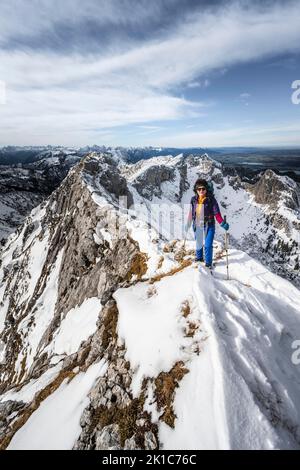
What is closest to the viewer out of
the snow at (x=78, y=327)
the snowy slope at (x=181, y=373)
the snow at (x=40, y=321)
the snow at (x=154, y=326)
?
the snowy slope at (x=181, y=373)

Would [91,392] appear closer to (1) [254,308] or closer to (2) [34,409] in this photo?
(2) [34,409]

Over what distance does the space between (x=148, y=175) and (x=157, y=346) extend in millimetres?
168908

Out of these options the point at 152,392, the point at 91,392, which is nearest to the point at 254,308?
the point at 152,392

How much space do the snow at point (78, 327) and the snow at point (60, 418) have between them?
20.1 feet

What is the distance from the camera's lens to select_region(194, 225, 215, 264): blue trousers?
42.5ft

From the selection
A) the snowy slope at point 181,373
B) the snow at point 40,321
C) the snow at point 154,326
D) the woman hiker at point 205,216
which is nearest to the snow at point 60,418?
the snowy slope at point 181,373

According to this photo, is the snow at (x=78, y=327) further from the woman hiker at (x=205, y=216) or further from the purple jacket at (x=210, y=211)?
the purple jacket at (x=210, y=211)

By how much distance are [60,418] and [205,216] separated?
999cm

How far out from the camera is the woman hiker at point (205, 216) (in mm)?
12969

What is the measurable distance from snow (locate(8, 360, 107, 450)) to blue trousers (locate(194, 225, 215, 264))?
6513 mm

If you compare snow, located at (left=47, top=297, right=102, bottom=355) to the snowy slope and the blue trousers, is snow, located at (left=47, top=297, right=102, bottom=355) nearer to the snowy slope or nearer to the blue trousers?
the snowy slope

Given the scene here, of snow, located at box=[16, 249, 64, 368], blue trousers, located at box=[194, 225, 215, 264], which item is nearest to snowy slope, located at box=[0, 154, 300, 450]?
blue trousers, located at box=[194, 225, 215, 264]

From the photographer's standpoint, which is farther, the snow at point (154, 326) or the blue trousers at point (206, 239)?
the blue trousers at point (206, 239)

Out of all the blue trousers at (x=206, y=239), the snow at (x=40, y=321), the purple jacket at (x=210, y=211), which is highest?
the purple jacket at (x=210, y=211)
